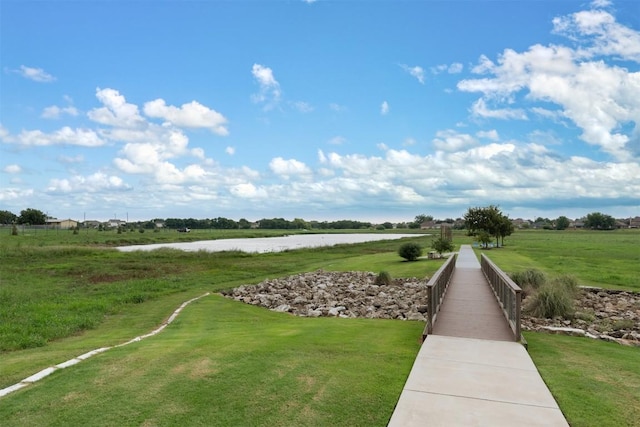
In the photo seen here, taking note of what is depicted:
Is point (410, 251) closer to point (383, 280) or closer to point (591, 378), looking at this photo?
point (383, 280)

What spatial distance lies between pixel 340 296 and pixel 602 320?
8228 mm

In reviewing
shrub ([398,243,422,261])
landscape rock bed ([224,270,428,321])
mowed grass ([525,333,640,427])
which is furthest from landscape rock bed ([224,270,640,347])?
shrub ([398,243,422,261])

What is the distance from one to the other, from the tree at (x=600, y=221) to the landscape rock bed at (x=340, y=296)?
127934 millimetres

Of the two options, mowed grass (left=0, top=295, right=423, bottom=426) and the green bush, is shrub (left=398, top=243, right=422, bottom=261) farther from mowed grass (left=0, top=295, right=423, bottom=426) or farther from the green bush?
mowed grass (left=0, top=295, right=423, bottom=426)

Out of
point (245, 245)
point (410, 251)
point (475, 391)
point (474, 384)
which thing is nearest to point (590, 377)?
point (474, 384)

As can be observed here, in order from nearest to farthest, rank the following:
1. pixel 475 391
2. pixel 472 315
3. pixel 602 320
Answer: pixel 475 391 → pixel 472 315 → pixel 602 320

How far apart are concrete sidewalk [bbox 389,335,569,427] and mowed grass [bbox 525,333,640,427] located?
21 cm

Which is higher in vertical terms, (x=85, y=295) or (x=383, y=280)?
(x=383, y=280)

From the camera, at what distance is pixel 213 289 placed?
18422 millimetres

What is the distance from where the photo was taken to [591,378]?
5.93 meters

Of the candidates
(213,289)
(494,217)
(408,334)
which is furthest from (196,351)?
(494,217)

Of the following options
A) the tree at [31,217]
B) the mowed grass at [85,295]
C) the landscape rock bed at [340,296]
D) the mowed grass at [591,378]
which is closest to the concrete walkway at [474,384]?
the mowed grass at [591,378]

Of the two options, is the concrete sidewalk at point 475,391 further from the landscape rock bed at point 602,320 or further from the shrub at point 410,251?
the shrub at point 410,251

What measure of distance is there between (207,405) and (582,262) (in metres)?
26.6
